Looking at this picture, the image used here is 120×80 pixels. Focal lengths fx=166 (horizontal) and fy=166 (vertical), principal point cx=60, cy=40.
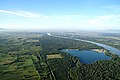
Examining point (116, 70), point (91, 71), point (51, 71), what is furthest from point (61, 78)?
point (116, 70)

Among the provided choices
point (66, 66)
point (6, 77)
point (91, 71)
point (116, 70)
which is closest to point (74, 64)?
point (66, 66)

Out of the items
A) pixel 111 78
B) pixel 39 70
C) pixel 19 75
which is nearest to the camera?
pixel 111 78

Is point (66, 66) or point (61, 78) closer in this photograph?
point (61, 78)

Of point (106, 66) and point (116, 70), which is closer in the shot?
point (116, 70)

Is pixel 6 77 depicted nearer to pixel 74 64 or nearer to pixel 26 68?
pixel 26 68

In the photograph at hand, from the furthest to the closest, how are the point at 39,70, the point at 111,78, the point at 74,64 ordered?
the point at 74,64
the point at 39,70
the point at 111,78

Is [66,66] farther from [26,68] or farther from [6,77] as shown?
[6,77]

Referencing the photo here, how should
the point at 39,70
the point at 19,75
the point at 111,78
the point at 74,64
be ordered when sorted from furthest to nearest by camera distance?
the point at 74,64, the point at 39,70, the point at 19,75, the point at 111,78

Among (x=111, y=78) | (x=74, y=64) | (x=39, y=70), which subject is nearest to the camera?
(x=111, y=78)
